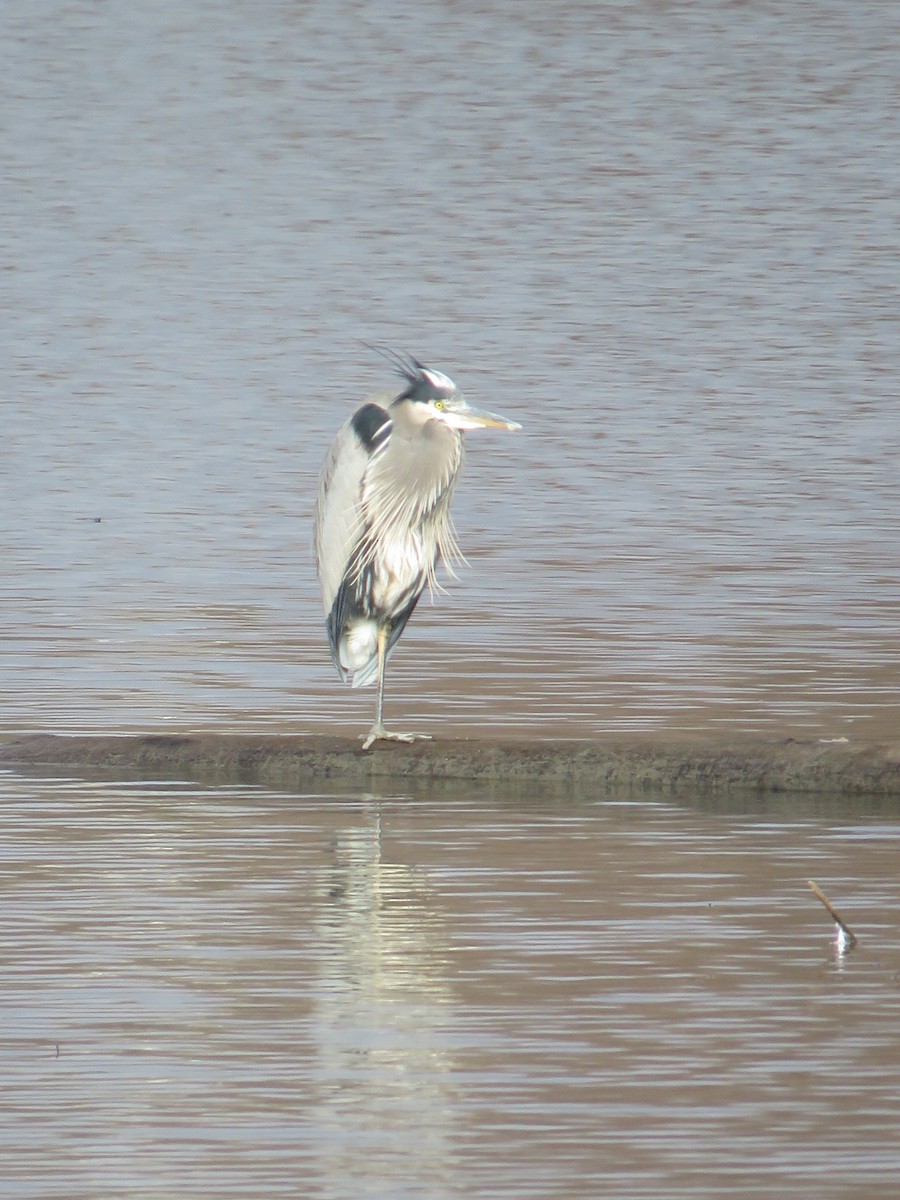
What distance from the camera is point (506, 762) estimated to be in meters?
7.86

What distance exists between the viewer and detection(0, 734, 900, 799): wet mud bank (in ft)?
24.6

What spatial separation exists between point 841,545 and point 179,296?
42.5 ft

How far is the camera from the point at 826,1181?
416 cm

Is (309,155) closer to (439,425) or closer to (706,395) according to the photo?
(706,395)

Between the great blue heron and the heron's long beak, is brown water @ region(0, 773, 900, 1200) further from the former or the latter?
the heron's long beak

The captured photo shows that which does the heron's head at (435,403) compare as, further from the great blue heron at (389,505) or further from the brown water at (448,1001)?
the brown water at (448,1001)

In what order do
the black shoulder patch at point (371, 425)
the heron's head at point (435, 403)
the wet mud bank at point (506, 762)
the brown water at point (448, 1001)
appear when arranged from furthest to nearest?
the black shoulder patch at point (371, 425), the heron's head at point (435, 403), the wet mud bank at point (506, 762), the brown water at point (448, 1001)

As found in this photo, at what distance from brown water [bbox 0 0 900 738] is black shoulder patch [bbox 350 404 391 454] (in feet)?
3.34

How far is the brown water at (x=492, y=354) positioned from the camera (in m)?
11.1

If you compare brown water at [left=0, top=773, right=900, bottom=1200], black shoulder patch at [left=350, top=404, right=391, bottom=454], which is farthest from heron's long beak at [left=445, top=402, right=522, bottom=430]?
brown water at [left=0, top=773, right=900, bottom=1200]

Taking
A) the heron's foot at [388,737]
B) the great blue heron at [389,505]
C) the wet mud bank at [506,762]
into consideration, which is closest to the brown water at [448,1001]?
the wet mud bank at [506,762]

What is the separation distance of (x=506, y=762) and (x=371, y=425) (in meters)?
1.40

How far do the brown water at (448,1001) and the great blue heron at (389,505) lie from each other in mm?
1180

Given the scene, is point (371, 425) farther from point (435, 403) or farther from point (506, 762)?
point (506, 762)
